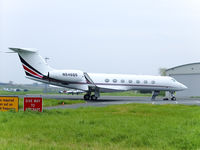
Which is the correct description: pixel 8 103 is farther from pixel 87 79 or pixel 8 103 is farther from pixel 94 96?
pixel 94 96

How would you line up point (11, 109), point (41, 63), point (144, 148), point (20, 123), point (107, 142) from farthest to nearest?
point (41, 63) → point (11, 109) → point (20, 123) → point (107, 142) → point (144, 148)

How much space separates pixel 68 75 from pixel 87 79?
6.59ft

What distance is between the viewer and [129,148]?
19.2 feet

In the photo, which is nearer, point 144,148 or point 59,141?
point 144,148

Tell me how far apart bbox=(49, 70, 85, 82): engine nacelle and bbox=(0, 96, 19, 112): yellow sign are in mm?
12203

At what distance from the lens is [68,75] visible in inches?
987

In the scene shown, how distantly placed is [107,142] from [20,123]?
145 inches

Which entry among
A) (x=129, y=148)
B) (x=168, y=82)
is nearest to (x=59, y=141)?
(x=129, y=148)

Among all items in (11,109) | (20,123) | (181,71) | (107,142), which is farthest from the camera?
Answer: (181,71)

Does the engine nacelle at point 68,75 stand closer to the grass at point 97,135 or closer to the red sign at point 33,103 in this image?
the red sign at point 33,103

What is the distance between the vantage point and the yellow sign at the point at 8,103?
39.1 ft

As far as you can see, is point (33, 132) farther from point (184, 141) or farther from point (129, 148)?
point (184, 141)

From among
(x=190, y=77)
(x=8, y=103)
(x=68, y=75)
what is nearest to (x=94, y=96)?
(x=68, y=75)

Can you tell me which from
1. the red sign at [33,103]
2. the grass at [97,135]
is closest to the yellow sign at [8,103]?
the red sign at [33,103]
